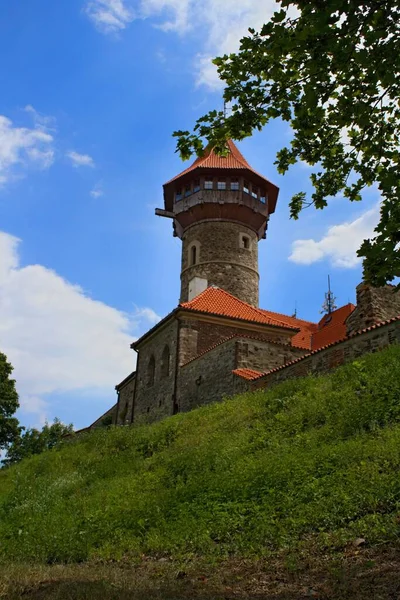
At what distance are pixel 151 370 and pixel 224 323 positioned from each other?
13.8ft

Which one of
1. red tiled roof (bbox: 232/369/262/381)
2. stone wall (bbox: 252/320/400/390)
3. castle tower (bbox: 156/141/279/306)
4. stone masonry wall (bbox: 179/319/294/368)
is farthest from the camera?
castle tower (bbox: 156/141/279/306)

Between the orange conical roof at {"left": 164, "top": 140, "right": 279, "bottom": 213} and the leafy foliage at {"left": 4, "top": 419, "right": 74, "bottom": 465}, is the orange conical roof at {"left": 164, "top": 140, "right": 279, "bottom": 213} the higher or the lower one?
the higher one

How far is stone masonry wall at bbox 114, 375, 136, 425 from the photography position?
990 inches

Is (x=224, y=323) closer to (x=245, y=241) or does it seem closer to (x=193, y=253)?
(x=193, y=253)

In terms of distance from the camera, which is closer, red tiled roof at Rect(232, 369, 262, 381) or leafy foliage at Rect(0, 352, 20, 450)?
red tiled roof at Rect(232, 369, 262, 381)

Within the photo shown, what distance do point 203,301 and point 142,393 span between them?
4904 mm

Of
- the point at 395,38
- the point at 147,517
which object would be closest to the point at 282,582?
the point at 147,517

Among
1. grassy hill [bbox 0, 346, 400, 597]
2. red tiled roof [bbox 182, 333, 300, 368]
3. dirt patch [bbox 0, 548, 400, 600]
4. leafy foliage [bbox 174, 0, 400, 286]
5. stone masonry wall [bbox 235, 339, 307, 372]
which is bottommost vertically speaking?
dirt patch [bbox 0, 548, 400, 600]

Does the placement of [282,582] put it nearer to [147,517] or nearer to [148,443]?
[147,517]

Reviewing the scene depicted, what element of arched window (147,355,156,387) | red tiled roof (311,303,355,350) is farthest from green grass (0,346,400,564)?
red tiled roof (311,303,355,350)

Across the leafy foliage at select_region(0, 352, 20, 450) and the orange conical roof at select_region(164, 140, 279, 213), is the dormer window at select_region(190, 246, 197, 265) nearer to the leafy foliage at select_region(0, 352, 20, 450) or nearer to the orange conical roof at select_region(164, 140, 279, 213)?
the orange conical roof at select_region(164, 140, 279, 213)

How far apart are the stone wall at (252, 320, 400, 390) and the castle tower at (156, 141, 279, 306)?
1233cm

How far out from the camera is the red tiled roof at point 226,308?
2158cm

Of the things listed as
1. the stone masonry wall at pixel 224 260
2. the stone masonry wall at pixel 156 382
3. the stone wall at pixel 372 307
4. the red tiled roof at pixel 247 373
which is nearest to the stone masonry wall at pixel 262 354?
the red tiled roof at pixel 247 373
